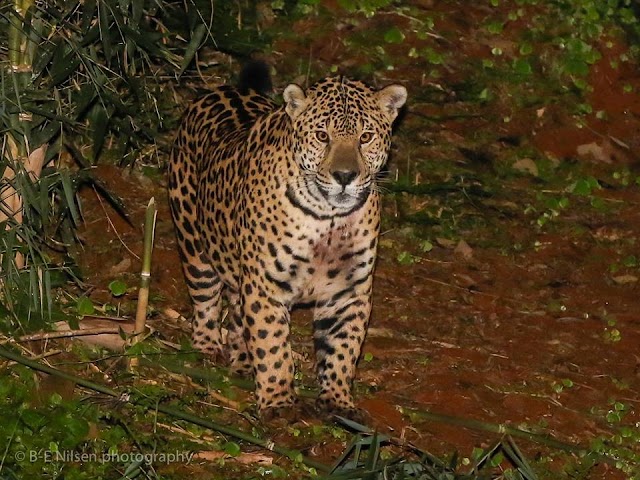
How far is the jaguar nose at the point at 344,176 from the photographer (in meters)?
8.23

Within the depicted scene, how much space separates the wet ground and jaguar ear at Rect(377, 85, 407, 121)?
1.76 m

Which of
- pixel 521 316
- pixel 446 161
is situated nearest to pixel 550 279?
pixel 521 316

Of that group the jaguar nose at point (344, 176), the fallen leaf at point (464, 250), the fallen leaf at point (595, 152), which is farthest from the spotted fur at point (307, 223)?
the fallen leaf at point (595, 152)

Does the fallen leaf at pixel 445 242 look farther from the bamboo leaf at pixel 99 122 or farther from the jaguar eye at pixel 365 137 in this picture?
the jaguar eye at pixel 365 137

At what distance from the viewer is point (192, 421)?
8281mm

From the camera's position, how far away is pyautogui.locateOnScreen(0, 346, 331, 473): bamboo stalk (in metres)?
8.28

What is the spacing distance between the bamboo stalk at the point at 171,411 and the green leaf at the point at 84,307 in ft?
2.52

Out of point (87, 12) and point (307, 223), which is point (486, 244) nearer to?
point (307, 223)

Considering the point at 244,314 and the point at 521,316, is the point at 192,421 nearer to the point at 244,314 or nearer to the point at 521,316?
the point at 244,314

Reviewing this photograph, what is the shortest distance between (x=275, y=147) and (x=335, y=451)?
1.69 meters

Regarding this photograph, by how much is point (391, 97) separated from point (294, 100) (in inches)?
21.3

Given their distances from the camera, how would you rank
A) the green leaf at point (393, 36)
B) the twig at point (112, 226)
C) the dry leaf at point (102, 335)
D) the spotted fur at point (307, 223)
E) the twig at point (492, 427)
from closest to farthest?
the spotted fur at point (307, 223) → the twig at point (492, 427) → the dry leaf at point (102, 335) → the twig at point (112, 226) → the green leaf at point (393, 36)

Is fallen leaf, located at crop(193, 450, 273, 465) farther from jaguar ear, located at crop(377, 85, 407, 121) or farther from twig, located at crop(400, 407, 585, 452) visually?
jaguar ear, located at crop(377, 85, 407, 121)

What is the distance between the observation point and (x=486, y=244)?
11406mm
